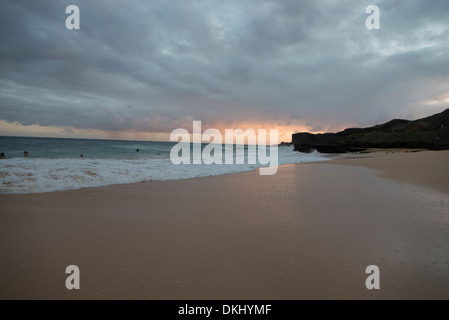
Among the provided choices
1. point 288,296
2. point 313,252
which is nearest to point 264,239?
point 313,252

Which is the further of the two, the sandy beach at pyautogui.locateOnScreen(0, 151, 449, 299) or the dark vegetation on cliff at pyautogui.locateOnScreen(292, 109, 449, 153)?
the dark vegetation on cliff at pyautogui.locateOnScreen(292, 109, 449, 153)

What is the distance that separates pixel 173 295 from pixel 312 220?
3.22 m

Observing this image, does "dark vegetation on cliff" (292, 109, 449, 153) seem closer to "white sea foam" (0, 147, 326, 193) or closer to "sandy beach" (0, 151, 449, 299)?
"white sea foam" (0, 147, 326, 193)

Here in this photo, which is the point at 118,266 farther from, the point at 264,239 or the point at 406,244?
the point at 406,244

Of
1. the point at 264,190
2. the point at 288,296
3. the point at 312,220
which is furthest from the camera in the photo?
the point at 264,190

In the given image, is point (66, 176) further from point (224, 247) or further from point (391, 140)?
point (391, 140)

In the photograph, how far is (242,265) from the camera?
2912 mm

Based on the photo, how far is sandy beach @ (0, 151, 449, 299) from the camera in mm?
2469

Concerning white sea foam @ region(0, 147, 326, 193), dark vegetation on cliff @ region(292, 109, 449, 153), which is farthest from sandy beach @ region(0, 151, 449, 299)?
dark vegetation on cliff @ region(292, 109, 449, 153)

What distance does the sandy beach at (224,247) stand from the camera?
8.10 feet

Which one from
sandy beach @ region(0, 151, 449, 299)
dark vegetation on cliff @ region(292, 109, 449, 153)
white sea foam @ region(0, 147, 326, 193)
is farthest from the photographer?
dark vegetation on cliff @ region(292, 109, 449, 153)

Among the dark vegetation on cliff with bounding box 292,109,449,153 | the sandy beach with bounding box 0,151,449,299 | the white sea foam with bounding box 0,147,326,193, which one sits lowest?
the sandy beach with bounding box 0,151,449,299

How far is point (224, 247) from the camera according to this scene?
3430 millimetres
